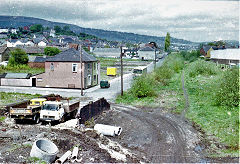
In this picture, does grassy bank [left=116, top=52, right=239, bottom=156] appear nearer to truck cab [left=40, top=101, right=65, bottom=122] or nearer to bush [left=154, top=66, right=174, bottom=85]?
bush [left=154, top=66, right=174, bottom=85]

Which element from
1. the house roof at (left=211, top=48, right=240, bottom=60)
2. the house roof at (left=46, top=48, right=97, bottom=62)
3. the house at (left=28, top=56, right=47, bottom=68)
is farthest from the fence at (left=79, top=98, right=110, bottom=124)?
the house roof at (left=211, top=48, right=240, bottom=60)

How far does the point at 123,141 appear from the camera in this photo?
17844 millimetres

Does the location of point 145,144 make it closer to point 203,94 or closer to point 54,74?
point 203,94

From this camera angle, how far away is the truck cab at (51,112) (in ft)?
68.5

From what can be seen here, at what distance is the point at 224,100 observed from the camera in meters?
26.1

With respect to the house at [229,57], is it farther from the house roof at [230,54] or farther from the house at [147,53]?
the house at [147,53]

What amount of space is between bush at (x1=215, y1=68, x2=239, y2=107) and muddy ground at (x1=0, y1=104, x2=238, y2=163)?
5.64 metres

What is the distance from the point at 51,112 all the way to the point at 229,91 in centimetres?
1789

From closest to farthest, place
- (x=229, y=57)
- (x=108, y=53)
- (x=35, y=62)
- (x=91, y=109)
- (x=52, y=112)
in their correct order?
(x=52, y=112) → (x=91, y=109) → (x=35, y=62) → (x=229, y=57) → (x=108, y=53)

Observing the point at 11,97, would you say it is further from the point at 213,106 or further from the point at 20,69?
the point at 20,69

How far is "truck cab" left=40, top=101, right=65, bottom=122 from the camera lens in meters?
20.9

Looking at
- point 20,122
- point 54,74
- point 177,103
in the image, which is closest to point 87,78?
point 54,74

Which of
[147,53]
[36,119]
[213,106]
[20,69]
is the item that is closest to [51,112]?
[36,119]

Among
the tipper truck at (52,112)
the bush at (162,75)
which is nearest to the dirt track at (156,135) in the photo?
the tipper truck at (52,112)
